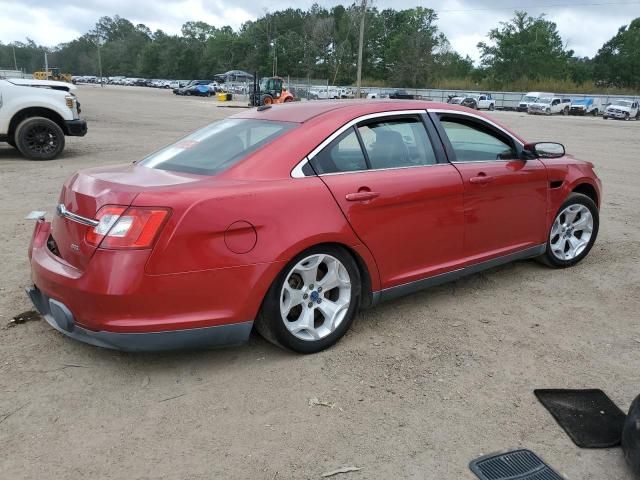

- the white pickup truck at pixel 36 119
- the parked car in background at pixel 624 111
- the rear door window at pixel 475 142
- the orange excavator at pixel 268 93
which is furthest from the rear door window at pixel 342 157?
the parked car in background at pixel 624 111

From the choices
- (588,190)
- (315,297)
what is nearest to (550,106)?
(588,190)

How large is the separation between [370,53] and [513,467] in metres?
106

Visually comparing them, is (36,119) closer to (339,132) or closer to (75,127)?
(75,127)

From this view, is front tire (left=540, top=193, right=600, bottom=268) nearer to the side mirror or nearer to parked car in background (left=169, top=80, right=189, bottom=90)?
the side mirror

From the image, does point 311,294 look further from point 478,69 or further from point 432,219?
point 478,69

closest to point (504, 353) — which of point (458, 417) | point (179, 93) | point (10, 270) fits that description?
point (458, 417)

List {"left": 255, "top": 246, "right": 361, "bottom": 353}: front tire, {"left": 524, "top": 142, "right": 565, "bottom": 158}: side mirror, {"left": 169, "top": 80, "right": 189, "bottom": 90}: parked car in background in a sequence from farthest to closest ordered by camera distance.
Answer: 1. {"left": 169, "top": 80, "right": 189, "bottom": 90}: parked car in background
2. {"left": 524, "top": 142, "right": 565, "bottom": 158}: side mirror
3. {"left": 255, "top": 246, "right": 361, "bottom": 353}: front tire

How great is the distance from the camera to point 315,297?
3.33m

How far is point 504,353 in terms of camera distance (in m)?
3.46

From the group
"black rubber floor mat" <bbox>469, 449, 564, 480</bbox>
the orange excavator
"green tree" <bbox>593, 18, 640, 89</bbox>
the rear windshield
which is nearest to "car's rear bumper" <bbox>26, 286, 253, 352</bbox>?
the rear windshield

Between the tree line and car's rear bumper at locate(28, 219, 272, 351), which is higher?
the tree line

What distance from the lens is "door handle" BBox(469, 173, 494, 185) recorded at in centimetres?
402

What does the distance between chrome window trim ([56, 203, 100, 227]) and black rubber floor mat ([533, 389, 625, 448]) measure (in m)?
2.56

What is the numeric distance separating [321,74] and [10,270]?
10342 cm
